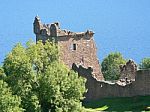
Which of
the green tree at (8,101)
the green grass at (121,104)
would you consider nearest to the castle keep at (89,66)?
the green grass at (121,104)

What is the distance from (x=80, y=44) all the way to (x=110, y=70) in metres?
14.9

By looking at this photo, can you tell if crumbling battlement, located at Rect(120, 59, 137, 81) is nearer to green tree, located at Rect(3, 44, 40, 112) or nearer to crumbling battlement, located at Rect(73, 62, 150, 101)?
crumbling battlement, located at Rect(73, 62, 150, 101)

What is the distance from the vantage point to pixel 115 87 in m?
58.7

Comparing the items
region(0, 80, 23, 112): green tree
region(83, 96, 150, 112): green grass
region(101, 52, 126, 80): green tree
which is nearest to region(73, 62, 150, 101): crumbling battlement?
region(83, 96, 150, 112): green grass

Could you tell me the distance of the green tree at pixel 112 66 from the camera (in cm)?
7979

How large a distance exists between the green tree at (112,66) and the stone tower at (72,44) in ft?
32.7

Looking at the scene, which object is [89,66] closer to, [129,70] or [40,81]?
[129,70]

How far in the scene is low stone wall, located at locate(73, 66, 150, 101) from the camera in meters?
56.7

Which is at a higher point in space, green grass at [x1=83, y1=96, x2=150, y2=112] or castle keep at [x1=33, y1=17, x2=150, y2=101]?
castle keep at [x1=33, y1=17, x2=150, y2=101]

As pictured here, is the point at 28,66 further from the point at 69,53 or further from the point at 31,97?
the point at 69,53

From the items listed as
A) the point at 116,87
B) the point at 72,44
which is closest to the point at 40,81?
the point at 116,87

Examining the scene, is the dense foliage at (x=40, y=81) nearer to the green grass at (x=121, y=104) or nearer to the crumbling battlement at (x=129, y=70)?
the green grass at (x=121, y=104)

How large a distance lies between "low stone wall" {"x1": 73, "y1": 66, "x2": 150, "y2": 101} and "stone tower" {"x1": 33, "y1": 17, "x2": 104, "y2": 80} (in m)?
4.39

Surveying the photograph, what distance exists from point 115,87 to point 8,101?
19.7m
